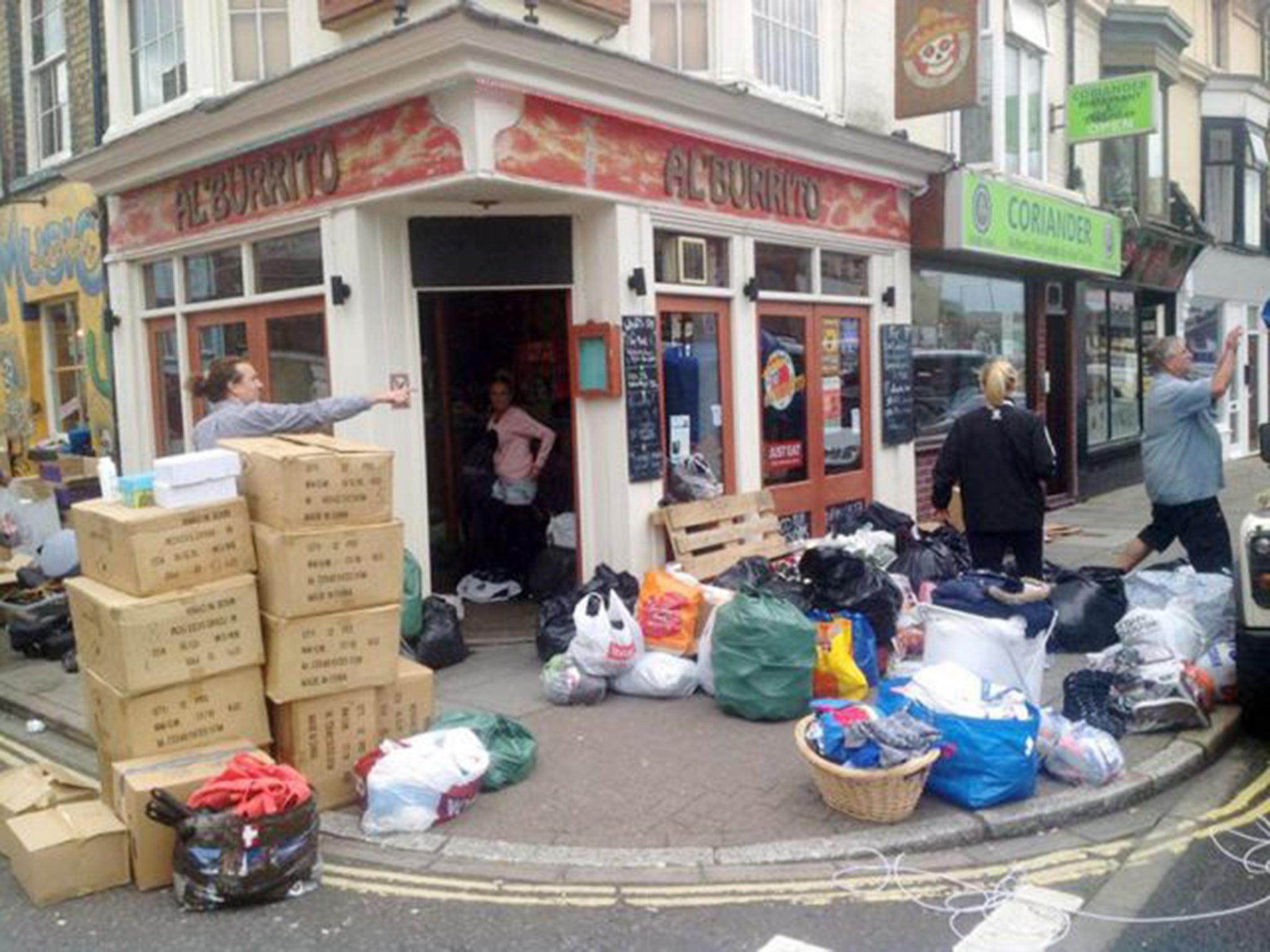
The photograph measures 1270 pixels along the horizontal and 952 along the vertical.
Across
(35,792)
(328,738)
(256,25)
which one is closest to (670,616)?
(328,738)

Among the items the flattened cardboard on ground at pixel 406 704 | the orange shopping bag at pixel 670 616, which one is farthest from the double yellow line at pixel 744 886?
the orange shopping bag at pixel 670 616

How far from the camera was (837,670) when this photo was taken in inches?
239

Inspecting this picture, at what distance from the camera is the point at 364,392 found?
750cm

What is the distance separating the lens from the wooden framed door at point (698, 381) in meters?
8.20

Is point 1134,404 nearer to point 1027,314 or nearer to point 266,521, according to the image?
point 1027,314

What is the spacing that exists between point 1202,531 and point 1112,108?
6863 millimetres

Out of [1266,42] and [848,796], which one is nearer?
[848,796]

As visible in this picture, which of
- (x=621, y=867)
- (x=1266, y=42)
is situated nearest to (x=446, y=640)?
(x=621, y=867)

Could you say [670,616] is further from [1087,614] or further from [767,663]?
[1087,614]

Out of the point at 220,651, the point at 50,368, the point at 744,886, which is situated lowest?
the point at 744,886

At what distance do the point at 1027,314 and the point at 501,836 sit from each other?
1090 cm

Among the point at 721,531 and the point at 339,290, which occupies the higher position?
the point at 339,290

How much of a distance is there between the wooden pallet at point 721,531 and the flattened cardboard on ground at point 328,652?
10.3 ft

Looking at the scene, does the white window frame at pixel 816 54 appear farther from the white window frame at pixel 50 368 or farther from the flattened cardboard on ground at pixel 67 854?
the white window frame at pixel 50 368
